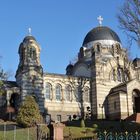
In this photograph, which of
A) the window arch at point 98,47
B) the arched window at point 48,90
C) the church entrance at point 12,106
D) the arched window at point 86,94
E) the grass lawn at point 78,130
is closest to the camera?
the grass lawn at point 78,130

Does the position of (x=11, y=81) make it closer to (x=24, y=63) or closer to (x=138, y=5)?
(x=24, y=63)

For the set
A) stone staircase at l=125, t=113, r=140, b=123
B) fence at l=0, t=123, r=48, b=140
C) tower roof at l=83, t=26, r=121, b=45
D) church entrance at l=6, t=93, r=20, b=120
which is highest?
tower roof at l=83, t=26, r=121, b=45

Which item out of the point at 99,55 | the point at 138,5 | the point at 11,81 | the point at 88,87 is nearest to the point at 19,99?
the point at 11,81

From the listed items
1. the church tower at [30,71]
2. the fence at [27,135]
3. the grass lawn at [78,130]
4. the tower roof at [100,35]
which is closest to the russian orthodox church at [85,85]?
the church tower at [30,71]

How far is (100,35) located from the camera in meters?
59.0

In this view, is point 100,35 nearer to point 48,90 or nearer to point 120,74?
point 120,74

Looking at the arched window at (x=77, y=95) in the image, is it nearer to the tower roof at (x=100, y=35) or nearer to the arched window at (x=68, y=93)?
the arched window at (x=68, y=93)

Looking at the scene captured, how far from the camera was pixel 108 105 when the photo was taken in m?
52.8

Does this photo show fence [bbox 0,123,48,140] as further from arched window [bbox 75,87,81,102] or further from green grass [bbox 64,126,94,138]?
arched window [bbox 75,87,81,102]

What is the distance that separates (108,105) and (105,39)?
1182cm

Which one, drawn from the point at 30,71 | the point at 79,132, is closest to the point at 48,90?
the point at 30,71

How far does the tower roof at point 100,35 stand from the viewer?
193ft

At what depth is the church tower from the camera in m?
48.6

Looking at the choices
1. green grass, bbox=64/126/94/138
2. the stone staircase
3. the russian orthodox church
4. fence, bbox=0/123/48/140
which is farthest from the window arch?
fence, bbox=0/123/48/140
